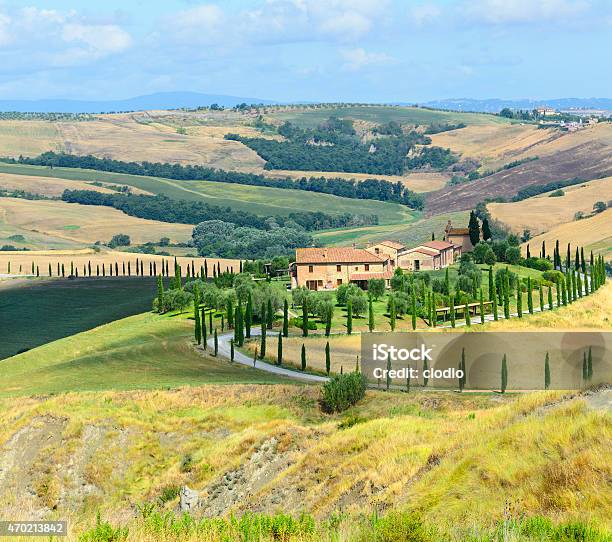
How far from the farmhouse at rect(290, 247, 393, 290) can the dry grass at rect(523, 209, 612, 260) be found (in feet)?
194

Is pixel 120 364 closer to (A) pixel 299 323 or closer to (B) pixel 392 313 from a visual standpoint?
(A) pixel 299 323

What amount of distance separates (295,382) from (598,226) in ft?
438

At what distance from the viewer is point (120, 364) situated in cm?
7950

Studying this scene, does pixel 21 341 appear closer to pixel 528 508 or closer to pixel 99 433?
pixel 99 433

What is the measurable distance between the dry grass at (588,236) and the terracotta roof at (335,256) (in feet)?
193

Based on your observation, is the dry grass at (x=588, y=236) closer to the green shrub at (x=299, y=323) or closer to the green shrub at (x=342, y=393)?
the green shrub at (x=299, y=323)

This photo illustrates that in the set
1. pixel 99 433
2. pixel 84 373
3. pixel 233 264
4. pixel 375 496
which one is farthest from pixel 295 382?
pixel 233 264

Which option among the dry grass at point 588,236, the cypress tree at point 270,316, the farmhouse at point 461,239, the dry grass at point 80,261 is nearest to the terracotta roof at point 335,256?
the cypress tree at point 270,316

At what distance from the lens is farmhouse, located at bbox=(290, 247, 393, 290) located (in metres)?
119

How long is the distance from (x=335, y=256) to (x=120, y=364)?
150 ft

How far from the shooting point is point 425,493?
30.3 m

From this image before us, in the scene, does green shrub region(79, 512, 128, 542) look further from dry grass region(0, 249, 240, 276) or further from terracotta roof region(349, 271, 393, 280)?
dry grass region(0, 249, 240, 276)

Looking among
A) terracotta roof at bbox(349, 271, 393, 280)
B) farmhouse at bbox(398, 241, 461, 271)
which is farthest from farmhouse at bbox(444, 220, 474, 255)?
terracotta roof at bbox(349, 271, 393, 280)

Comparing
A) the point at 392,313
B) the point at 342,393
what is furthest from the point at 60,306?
the point at 342,393
